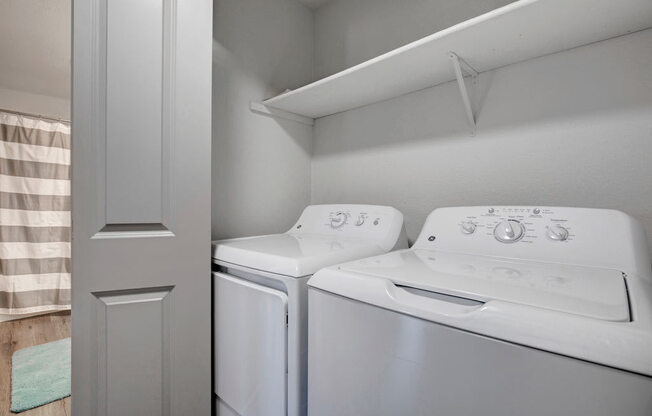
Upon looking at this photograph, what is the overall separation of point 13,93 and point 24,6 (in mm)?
1683

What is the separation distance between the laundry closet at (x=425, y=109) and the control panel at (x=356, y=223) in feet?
0.77

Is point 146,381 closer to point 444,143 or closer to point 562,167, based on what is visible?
point 444,143

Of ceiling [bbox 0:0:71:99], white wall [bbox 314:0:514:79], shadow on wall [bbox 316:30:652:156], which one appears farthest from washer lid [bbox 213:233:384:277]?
ceiling [bbox 0:0:71:99]

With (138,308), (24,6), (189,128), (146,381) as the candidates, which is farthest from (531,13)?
(24,6)

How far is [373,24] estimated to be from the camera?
169cm

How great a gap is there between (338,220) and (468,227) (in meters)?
0.61

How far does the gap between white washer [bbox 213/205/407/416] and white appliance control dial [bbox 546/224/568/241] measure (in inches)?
21.0

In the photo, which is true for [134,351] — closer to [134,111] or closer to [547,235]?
[134,111]

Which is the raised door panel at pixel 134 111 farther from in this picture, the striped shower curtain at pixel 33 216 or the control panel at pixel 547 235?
the striped shower curtain at pixel 33 216

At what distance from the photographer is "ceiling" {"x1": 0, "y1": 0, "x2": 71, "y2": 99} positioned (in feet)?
6.64

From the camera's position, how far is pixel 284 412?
897mm

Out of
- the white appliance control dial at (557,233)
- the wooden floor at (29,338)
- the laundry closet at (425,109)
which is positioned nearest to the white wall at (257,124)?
the laundry closet at (425,109)

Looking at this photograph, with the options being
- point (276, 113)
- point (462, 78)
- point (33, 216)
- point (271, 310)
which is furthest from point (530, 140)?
point (33, 216)

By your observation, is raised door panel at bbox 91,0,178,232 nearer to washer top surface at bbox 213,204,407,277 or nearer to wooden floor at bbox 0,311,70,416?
washer top surface at bbox 213,204,407,277
